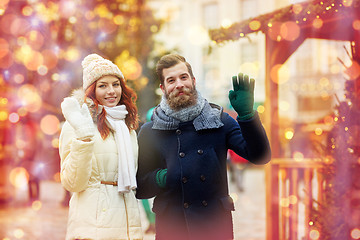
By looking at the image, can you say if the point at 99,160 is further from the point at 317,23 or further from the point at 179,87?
the point at 317,23

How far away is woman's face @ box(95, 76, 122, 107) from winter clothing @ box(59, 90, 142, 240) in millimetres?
109

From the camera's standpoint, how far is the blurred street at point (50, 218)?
292 inches

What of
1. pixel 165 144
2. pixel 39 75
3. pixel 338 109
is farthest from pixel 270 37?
pixel 39 75

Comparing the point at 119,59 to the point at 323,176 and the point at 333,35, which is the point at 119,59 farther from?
the point at 323,176

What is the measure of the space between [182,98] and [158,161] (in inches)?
20.5

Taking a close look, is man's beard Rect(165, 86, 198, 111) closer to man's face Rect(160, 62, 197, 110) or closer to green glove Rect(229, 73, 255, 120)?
man's face Rect(160, 62, 197, 110)

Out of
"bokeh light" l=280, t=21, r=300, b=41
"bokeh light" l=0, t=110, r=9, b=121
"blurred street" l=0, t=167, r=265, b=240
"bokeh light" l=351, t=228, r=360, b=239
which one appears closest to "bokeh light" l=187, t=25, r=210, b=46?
"blurred street" l=0, t=167, r=265, b=240

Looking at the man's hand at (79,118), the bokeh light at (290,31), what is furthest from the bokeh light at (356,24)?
the man's hand at (79,118)

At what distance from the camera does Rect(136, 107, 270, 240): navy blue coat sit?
3.07m

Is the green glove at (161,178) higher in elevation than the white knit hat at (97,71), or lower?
lower

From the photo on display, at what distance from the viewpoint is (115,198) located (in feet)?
10.4

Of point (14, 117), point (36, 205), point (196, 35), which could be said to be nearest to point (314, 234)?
point (36, 205)

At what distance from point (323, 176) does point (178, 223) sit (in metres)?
2.26

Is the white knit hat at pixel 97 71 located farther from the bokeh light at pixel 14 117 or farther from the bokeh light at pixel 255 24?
the bokeh light at pixel 14 117
